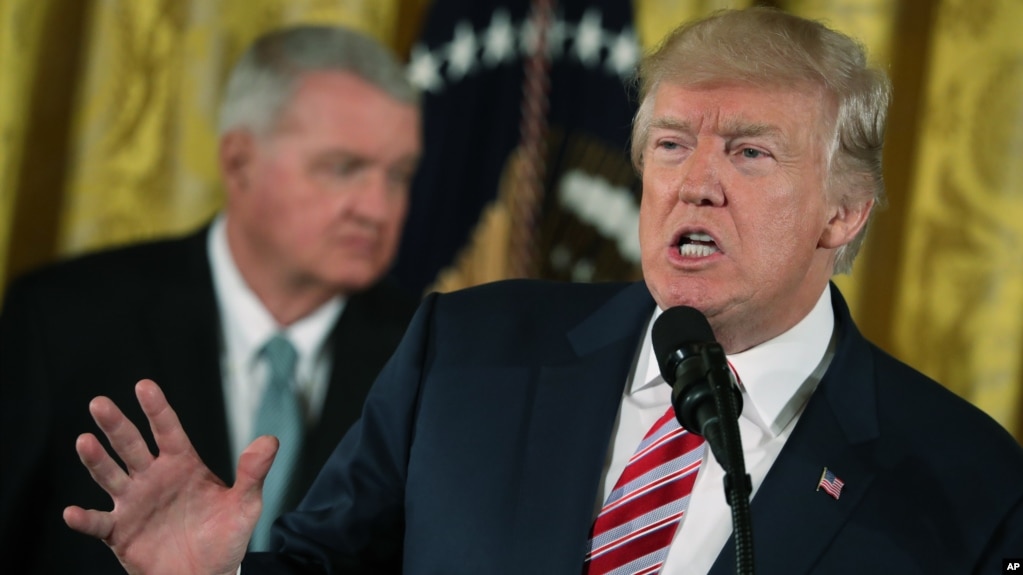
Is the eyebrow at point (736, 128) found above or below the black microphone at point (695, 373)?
above

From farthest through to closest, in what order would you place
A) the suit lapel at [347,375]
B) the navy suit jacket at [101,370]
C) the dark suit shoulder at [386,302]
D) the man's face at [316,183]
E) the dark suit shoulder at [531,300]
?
the dark suit shoulder at [386,302] < the man's face at [316,183] < the suit lapel at [347,375] < the navy suit jacket at [101,370] < the dark suit shoulder at [531,300]

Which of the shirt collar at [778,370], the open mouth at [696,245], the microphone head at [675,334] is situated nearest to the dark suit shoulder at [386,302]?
the shirt collar at [778,370]

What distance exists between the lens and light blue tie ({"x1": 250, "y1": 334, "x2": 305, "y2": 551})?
2941 millimetres

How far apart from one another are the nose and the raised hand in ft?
2.18

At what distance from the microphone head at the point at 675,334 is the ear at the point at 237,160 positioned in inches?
70.5

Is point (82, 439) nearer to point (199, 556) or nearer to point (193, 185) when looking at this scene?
point (199, 556)

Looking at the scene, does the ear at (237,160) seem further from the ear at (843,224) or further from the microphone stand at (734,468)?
the microphone stand at (734,468)

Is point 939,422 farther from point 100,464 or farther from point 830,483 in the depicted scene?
point 100,464

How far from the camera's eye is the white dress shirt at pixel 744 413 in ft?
5.83

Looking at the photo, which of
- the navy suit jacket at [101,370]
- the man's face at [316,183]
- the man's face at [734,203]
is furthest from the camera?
the man's face at [316,183]

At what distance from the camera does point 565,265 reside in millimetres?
3408

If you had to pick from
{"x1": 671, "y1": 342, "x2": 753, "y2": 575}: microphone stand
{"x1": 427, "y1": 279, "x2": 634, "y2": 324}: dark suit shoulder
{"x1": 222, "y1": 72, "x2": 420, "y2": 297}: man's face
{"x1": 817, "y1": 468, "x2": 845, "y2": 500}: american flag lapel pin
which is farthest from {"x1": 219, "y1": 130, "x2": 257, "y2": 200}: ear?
{"x1": 671, "y1": 342, "x2": 753, "y2": 575}: microphone stand

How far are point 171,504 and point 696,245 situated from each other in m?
0.79

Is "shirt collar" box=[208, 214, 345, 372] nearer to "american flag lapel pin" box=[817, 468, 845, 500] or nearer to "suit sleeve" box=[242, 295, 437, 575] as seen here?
"suit sleeve" box=[242, 295, 437, 575]
